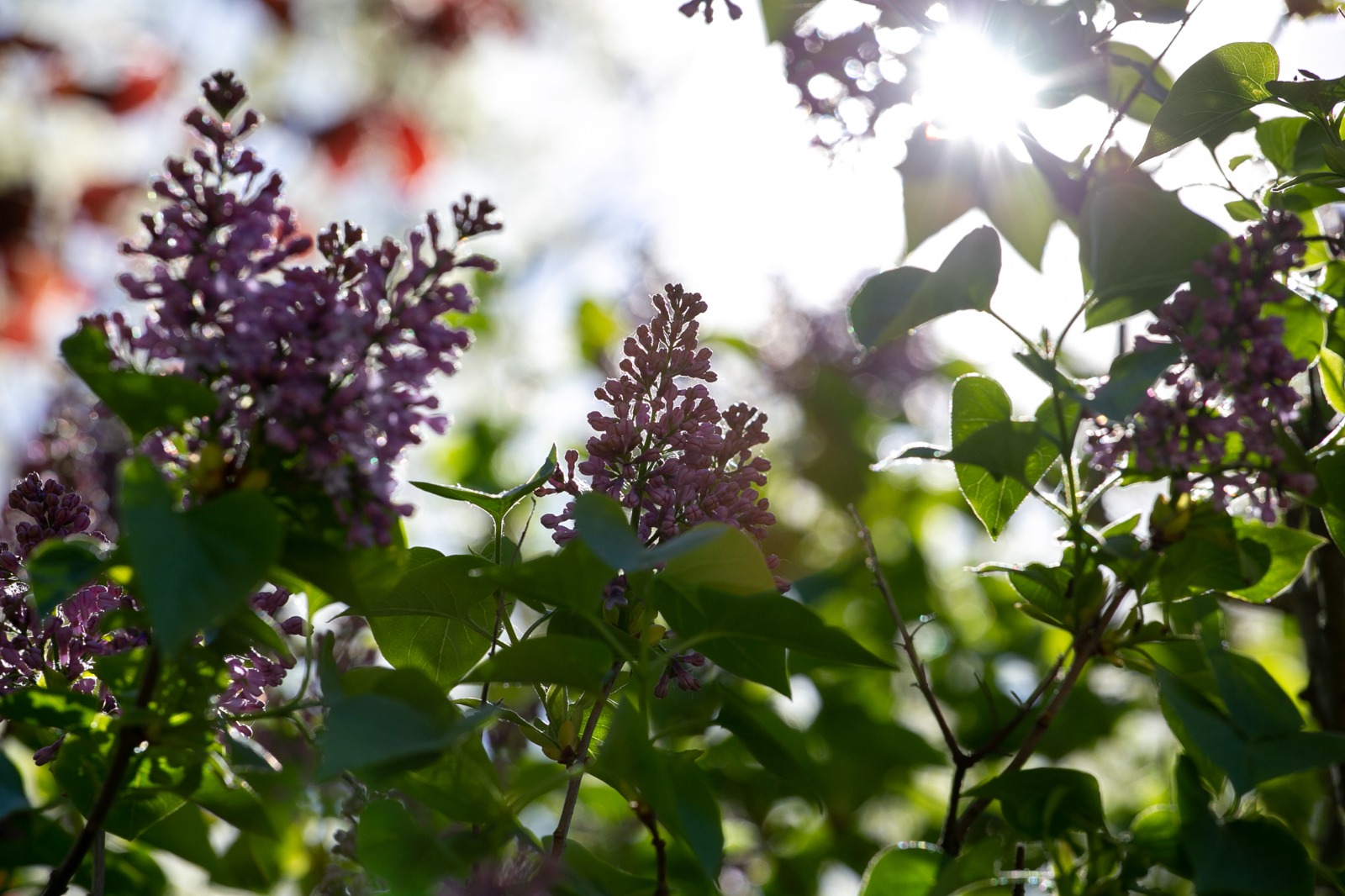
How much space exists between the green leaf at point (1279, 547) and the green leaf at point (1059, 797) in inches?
6.9

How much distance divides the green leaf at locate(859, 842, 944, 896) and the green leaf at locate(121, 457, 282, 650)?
49cm

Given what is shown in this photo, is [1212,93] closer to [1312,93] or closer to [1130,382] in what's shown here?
[1312,93]

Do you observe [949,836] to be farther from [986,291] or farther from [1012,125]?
[1012,125]

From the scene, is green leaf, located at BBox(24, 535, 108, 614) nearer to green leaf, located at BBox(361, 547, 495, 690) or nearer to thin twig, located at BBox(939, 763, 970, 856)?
green leaf, located at BBox(361, 547, 495, 690)

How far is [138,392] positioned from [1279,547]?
0.74 m

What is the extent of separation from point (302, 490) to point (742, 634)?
0.92 ft

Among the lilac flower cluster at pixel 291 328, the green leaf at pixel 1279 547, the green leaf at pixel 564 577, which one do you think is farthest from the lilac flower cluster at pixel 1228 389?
the lilac flower cluster at pixel 291 328

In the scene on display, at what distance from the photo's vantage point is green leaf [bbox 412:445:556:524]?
2.56 ft

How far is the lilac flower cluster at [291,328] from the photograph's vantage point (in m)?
0.59

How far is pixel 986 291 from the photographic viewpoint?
2.61 feet

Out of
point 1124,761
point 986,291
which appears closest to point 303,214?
point 1124,761

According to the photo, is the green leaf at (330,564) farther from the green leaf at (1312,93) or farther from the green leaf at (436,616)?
the green leaf at (1312,93)

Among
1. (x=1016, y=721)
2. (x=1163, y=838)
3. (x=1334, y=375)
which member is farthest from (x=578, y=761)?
(x=1334, y=375)

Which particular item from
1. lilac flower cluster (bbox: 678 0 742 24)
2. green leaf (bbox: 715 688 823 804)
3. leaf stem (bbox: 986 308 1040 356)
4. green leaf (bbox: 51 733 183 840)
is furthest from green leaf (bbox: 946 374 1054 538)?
green leaf (bbox: 51 733 183 840)
